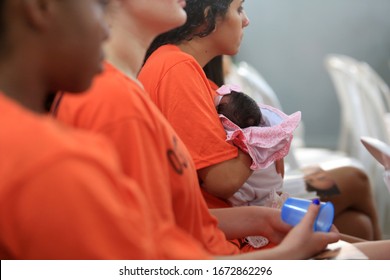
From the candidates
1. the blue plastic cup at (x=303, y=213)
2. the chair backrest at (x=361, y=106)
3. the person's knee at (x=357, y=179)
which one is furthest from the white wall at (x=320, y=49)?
the blue plastic cup at (x=303, y=213)

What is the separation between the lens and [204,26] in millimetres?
1319

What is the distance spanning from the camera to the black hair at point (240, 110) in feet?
4.29

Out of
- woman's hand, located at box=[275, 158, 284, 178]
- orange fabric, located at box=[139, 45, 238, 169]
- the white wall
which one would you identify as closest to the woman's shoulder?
orange fabric, located at box=[139, 45, 238, 169]

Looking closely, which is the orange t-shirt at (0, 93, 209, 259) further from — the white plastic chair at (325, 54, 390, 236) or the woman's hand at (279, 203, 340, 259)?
the white plastic chair at (325, 54, 390, 236)

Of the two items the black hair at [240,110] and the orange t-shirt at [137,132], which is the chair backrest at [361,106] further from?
the orange t-shirt at [137,132]

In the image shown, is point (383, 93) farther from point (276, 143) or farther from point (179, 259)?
point (179, 259)

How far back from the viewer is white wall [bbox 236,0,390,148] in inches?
190

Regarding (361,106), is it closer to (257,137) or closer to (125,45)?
(257,137)

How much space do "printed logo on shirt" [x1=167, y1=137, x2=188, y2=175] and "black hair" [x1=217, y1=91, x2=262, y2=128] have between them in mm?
449

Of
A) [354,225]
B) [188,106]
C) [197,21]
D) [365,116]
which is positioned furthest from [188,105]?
[365,116]

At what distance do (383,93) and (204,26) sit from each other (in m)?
2.65

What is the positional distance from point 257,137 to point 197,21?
25 cm

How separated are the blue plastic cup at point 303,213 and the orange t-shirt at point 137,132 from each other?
19 centimetres
